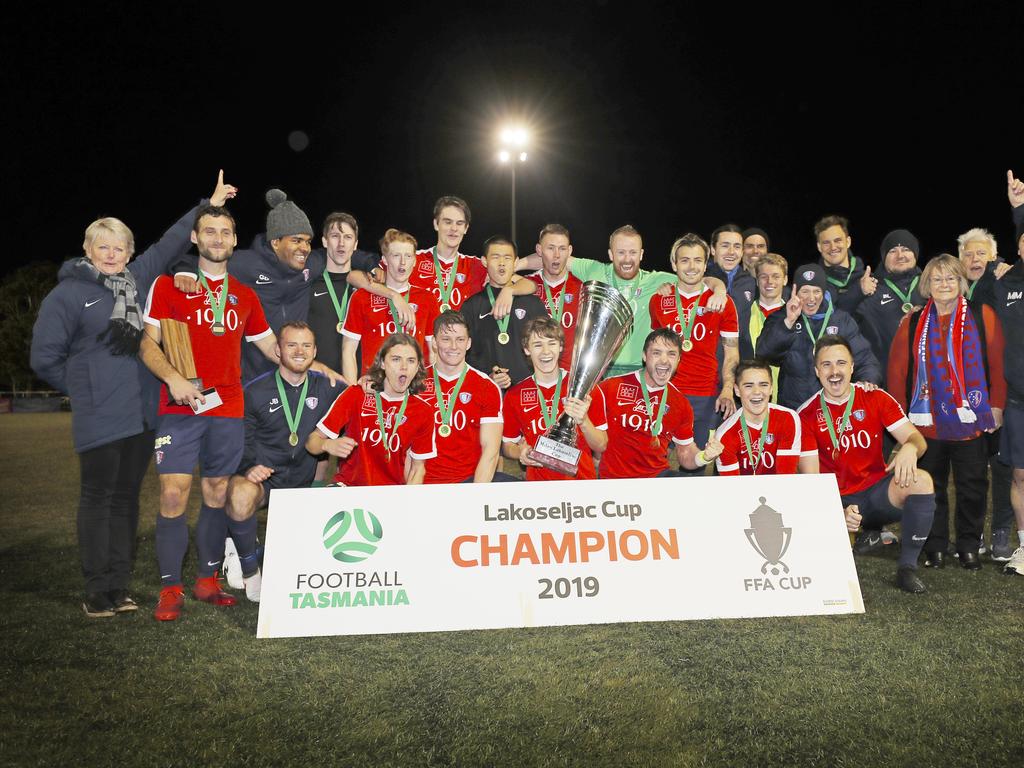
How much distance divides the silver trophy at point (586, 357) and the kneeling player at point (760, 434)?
98cm

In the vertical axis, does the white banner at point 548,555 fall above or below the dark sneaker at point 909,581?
above

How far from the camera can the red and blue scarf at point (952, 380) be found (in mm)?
5590

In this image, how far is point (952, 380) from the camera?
563 centimetres

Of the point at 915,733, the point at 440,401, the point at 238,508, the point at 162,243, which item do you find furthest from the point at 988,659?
the point at 162,243

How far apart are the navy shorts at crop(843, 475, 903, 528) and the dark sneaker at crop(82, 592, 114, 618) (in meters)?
4.93

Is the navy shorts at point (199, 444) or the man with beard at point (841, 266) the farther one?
the man with beard at point (841, 266)

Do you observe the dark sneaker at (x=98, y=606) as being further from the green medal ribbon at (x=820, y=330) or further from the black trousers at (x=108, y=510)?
the green medal ribbon at (x=820, y=330)

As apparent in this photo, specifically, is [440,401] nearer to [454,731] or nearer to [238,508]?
[238,508]

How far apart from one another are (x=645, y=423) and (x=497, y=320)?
4.69 ft

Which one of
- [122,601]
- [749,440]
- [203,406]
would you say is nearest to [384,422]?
[203,406]

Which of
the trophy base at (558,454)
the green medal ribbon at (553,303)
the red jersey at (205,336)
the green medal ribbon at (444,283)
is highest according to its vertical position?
the green medal ribbon at (444,283)

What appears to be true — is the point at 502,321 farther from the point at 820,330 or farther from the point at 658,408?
the point at 820,330

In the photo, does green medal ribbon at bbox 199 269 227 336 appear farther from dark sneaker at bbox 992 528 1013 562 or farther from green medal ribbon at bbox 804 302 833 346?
dark sneaker at bbox 992 528 1013 562

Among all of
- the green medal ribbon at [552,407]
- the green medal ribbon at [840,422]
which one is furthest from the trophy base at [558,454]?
the green medal ribbon at [840,422]
